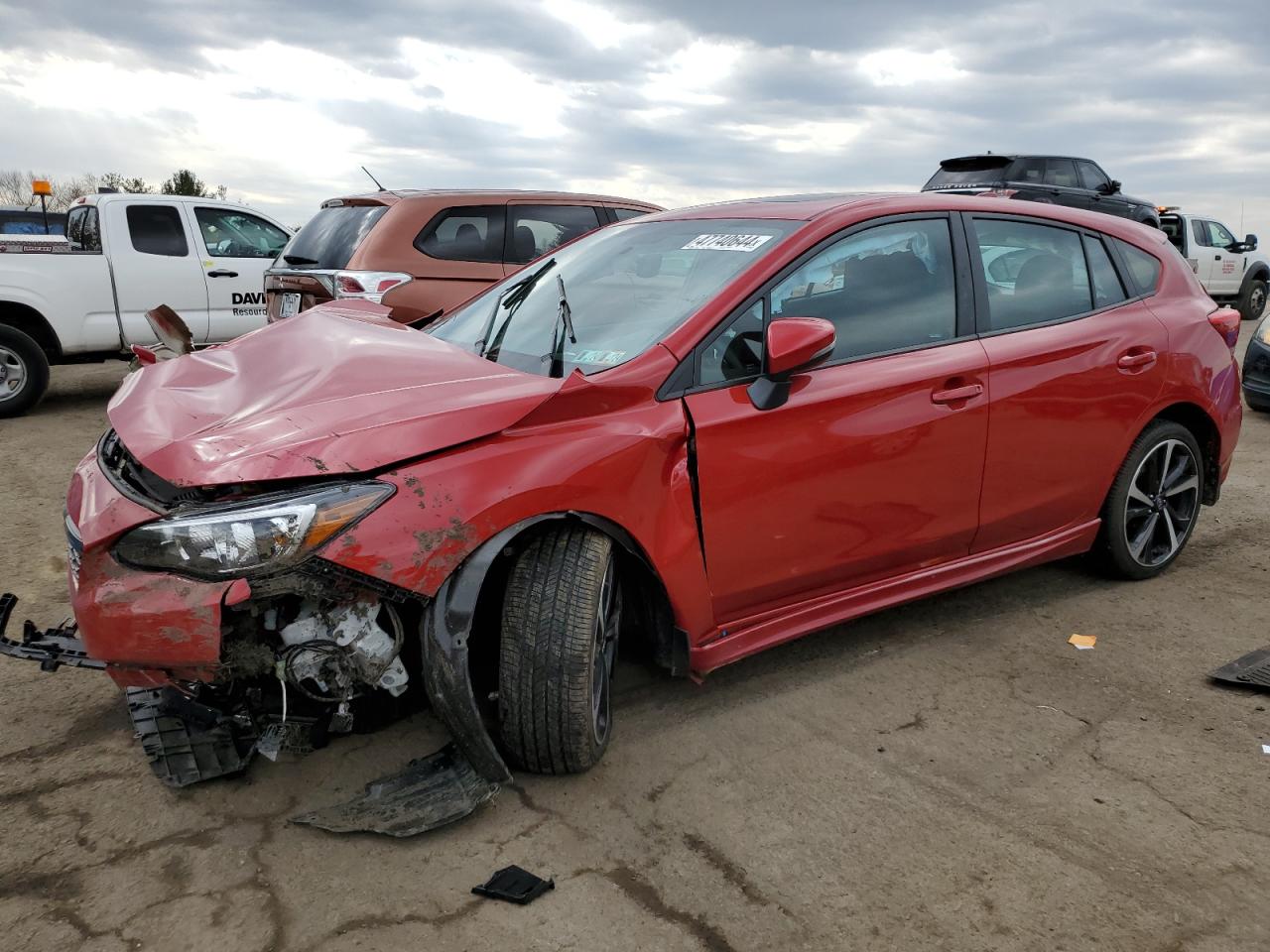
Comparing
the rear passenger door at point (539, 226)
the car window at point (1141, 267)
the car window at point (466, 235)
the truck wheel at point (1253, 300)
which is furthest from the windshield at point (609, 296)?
the truck wheel at point (1253, 300)

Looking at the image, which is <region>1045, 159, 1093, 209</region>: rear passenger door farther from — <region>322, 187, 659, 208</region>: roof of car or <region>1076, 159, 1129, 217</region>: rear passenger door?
<region>322, 187, 659, 208</region>: roof of car

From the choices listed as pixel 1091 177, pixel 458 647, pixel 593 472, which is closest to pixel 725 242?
pixel 593 472

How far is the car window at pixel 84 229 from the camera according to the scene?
936 cm

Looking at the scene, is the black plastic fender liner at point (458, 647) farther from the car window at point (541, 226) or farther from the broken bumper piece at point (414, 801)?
the car window at point (541, 226)

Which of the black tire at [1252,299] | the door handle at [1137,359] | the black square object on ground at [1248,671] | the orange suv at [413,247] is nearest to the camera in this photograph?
the black square object on ground at [1248,671]

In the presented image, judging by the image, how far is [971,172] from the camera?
15.5 metres

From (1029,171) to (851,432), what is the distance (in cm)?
1386

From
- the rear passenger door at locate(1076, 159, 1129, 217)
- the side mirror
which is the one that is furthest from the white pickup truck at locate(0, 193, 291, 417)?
the rear passenger door at locate(1076, 159, 1129, 217)

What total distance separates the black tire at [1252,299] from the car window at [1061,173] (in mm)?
4983

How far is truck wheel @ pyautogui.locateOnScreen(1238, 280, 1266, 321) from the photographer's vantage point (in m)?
18.7

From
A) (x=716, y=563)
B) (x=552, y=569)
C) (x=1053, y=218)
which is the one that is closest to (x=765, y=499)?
(x=716, y=563)

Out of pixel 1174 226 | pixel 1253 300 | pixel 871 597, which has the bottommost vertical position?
pixel 871 597

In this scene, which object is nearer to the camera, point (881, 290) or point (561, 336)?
point (561, 336)

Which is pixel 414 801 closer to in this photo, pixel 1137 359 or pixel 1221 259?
pixel 1137 359
